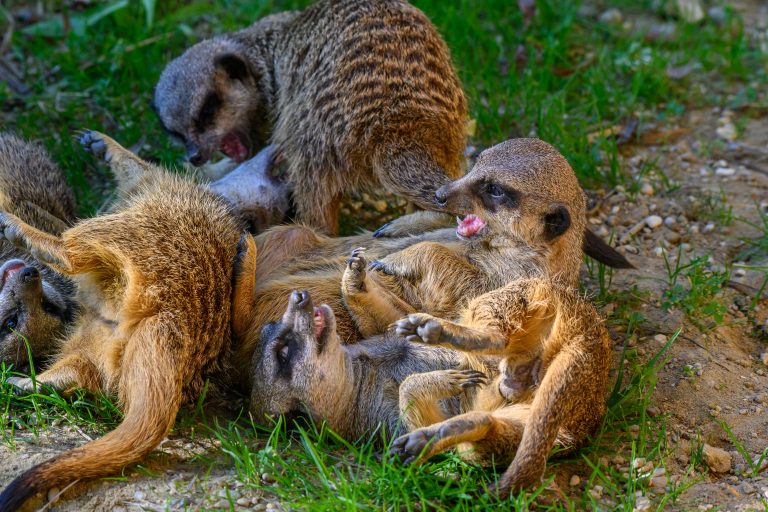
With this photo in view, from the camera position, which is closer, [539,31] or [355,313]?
[355,313]

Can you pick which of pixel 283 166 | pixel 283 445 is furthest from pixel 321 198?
pixel 283 445

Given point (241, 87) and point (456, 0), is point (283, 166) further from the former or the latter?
point (456, 0)

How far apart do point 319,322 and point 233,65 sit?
2119mm

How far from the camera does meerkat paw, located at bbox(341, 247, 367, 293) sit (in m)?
3.73

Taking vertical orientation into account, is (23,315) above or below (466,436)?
above

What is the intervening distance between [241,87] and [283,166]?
2.33 feet

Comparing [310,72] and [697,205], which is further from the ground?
[310,72]

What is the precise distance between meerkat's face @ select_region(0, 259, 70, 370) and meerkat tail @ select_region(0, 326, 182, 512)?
579 mm

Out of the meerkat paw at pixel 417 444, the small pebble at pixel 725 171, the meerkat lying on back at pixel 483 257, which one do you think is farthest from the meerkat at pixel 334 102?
the small pebble at pixel 725 171

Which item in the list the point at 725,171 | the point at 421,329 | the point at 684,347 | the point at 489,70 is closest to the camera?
the point at 421,329

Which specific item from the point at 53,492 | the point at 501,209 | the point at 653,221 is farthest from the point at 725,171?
the point at 53,492

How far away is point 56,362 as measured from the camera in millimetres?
3596

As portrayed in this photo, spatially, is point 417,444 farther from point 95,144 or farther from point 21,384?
point 95,144

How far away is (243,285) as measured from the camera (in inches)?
149
